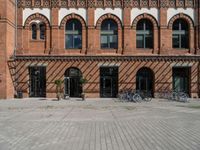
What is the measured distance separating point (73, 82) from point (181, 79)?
36.8 ft

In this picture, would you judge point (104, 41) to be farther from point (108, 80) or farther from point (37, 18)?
point (37, 18)

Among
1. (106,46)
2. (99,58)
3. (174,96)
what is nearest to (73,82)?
(99,58)

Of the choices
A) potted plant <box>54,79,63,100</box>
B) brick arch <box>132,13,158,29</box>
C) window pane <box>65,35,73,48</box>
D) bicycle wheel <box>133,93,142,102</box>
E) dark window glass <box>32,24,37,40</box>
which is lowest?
bicycle wheel <box>133,93,142,102</box>

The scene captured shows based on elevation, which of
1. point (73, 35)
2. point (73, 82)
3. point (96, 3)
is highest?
point (96, 3)

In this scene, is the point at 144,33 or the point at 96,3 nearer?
the point at 96,3

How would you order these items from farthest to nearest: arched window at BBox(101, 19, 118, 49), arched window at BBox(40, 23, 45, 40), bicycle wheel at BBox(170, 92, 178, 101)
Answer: arched window at BBox(101, 19, 118, 49)
arched window at BBox(40, 23, 45, 40)
bicycle wheel at BBox(170, 92, 178, 101)

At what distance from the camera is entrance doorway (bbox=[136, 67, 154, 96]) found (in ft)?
118

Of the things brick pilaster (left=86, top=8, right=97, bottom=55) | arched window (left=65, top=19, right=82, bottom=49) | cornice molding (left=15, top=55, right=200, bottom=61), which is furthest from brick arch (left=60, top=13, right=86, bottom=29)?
cornice molding (left=15, top=55, right=200, bottom=61)

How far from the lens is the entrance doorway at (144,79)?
1412 inches

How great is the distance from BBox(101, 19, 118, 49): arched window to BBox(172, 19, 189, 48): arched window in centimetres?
605

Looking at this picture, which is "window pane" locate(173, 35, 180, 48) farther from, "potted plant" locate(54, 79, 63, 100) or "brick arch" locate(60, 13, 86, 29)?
"potted plant" locate(54, 79, 63, 100)

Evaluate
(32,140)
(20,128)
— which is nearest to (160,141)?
(32,140)

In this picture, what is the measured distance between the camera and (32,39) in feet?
117

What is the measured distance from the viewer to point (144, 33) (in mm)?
35812
